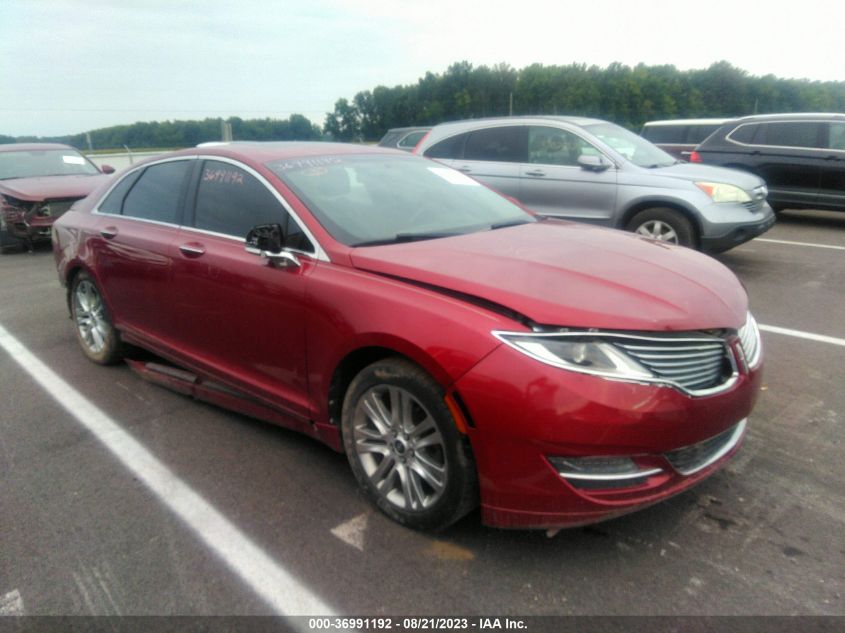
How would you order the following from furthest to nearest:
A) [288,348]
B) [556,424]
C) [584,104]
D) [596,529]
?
[584,104], [288,348], [596,529], [556,424]

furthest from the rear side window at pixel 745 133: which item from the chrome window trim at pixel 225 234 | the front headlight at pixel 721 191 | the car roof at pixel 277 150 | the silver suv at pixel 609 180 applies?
the chrome window trim at pixel 225 234

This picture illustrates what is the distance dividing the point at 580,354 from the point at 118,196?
12.6ft

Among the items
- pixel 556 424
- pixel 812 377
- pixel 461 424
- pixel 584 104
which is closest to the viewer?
pixel 556 424

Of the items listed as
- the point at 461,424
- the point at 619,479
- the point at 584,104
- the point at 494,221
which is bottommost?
the point at 619,479

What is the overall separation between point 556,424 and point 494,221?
1.74m

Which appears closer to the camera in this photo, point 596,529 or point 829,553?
point 829,553

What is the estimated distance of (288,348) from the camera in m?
3.38

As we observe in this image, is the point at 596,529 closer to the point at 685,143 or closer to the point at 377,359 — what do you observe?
the point at 377,359

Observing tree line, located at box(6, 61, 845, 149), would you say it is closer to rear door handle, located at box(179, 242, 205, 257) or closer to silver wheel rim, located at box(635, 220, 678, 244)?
silver wheel rim, located at box(635, 220, 678, 244)

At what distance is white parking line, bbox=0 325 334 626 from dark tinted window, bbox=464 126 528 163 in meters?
5.62

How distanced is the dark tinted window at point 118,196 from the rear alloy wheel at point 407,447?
9.13ft

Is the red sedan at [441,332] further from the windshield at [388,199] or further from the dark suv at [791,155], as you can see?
the dark suv at [791,155]

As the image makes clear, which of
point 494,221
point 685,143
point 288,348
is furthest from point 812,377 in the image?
point 685,143

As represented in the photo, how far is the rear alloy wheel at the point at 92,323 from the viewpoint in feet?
16.5
